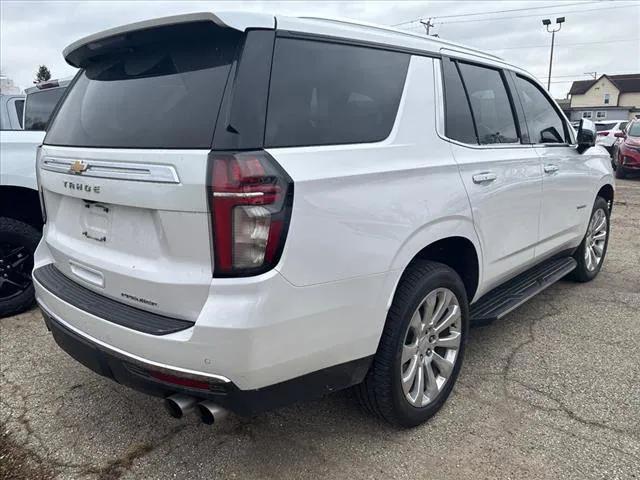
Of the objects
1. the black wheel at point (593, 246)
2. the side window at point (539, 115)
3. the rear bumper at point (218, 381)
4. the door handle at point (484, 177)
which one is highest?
the side window at point (539, 115)

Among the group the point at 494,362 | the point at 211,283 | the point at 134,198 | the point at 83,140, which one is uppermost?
the point at 83,140

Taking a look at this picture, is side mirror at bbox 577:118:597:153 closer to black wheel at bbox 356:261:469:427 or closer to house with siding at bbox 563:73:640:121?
black wheel at bbox 356:261:469:427

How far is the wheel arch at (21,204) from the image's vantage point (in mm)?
4114

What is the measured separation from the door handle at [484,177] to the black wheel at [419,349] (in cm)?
53

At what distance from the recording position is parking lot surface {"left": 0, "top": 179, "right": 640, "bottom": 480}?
2361mm

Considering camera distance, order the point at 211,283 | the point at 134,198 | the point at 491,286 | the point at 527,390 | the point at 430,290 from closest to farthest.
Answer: the point at 211,283, the point at 134,198, the point at 430,290, the point at 527,390, the point at 491,286

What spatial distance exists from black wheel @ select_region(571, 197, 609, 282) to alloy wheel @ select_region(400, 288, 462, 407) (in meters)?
2.51

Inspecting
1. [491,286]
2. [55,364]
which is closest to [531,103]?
[491,286]

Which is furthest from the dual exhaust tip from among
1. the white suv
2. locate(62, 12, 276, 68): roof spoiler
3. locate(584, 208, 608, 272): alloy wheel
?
locate(584, 208, 608, 272): alloy wheel

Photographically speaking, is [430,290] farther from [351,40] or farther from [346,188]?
[351,40]

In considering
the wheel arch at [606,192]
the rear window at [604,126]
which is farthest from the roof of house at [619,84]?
the wheel arch at [606,192]

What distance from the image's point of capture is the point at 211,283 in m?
1.85

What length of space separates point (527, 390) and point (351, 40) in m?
2.18

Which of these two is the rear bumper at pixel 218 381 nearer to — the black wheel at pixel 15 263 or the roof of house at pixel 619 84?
the black wheel at pixel 15 263
